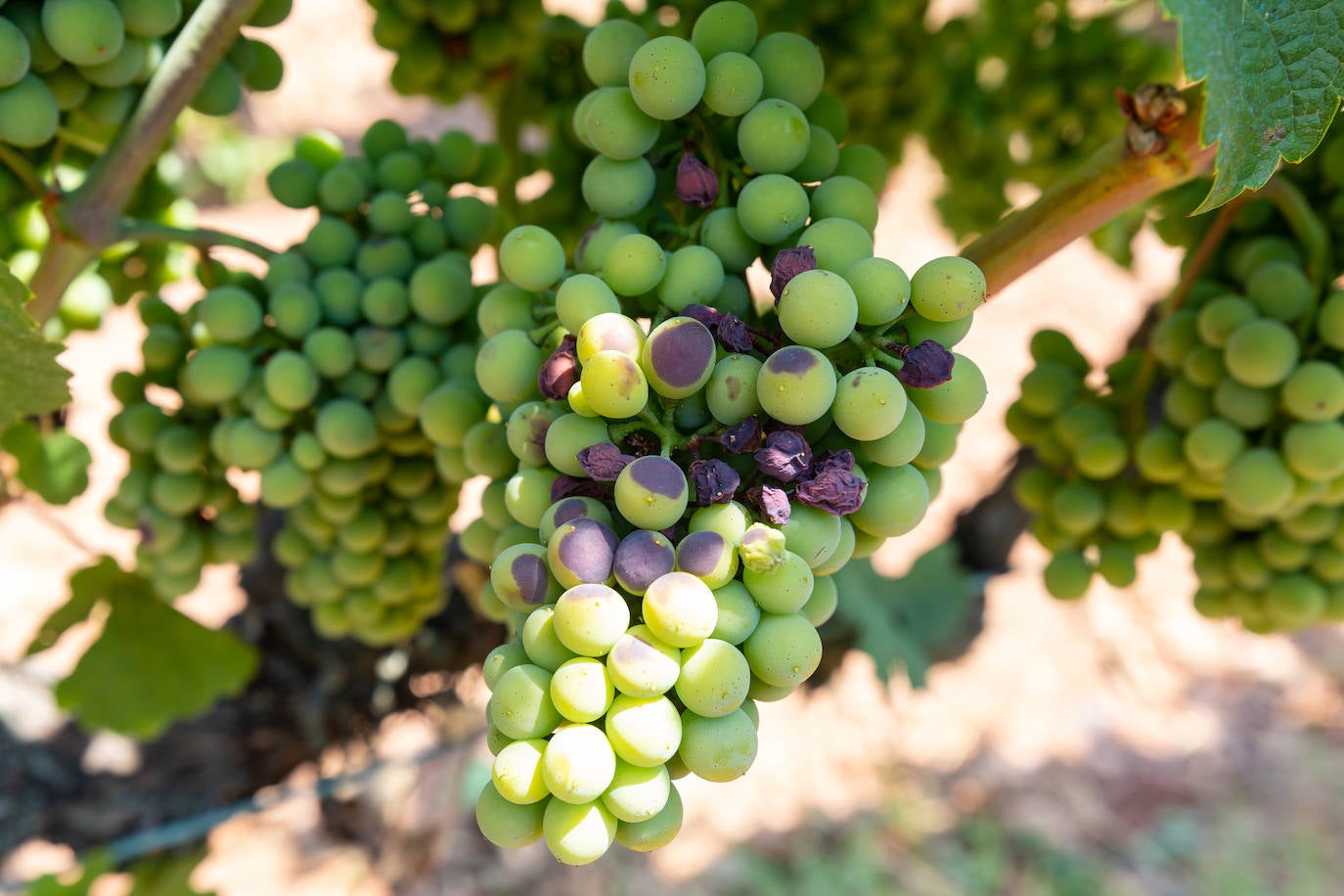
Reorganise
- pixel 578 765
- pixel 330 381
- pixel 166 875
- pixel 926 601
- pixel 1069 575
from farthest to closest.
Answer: pixel 926 601 < pixel 166 875 < pixel 1069 575 < pixel 330 381 < pixel 578 765

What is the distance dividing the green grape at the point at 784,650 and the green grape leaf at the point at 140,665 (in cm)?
94

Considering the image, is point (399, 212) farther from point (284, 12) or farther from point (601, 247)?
point (601, 247)

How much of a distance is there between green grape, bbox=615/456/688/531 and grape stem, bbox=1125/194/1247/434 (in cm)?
64

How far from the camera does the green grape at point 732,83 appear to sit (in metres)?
0.69

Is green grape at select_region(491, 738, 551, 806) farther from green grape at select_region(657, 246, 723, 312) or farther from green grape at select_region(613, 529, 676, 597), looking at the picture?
green grape at select_region(657, 246, 723, 312)

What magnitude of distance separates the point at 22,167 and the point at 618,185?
20.3 inches

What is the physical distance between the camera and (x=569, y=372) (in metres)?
0.64

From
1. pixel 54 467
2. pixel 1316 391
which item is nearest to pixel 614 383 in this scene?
pixel 1316 391

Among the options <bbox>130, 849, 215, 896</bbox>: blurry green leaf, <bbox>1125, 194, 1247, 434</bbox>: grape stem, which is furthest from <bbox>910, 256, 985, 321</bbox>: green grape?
<bbox>130, 849, 215, 896</bbox>: blurry green leaf

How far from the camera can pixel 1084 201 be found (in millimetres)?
774

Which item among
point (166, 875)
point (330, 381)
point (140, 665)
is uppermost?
→ point (330, 381)

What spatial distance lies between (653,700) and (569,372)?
0.21 m

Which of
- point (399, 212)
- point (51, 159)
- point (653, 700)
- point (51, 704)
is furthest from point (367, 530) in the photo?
point (51, 704)

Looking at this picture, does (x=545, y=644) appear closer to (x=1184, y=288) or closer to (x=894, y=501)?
(x=894, y=501)
